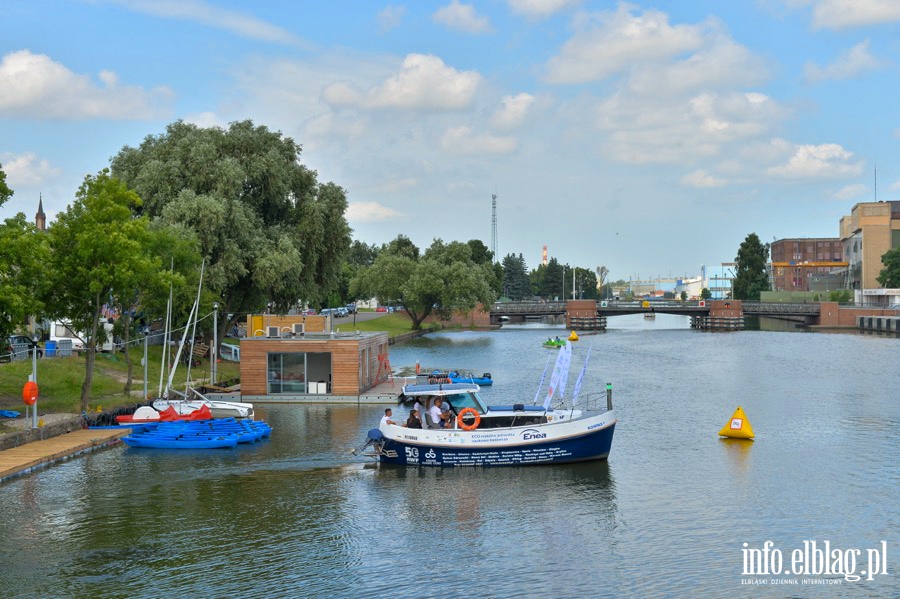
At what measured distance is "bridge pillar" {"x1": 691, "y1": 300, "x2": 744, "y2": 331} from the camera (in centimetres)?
16388

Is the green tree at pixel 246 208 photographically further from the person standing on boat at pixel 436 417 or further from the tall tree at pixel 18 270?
the person standing on boat at pixel 436 417

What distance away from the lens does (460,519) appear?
102ft

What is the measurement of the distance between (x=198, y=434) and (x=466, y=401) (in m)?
13.4

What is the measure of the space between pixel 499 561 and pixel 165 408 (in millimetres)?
27112

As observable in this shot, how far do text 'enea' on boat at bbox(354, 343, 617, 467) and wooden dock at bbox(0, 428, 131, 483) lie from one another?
13.3m

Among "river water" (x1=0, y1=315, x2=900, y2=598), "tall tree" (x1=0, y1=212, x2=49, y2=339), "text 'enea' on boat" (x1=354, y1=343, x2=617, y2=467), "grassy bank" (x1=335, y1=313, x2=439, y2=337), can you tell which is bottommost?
"river water" (x1=0, y1=315, x2=900, y2=598)

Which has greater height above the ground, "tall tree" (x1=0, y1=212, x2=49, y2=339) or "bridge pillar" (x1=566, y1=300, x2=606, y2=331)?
"tall tree" (x1=0, y1=212, x2=49, y2=339)

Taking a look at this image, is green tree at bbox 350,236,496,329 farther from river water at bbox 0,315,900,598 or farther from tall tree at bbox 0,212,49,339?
tall tree at bbox 0,212,49,339

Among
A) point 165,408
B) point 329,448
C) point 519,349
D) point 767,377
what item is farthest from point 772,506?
point 519,349

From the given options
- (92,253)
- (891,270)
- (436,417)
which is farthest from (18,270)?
(891,270)

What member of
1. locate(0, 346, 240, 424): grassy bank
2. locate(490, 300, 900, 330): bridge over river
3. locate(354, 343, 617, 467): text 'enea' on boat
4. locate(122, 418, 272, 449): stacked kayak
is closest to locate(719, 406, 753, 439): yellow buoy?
locate(354, 343, 617, 467): text 'enea' on boat

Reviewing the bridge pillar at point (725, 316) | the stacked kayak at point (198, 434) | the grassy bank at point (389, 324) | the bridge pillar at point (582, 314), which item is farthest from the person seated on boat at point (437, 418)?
the bridge pillar at point (725, 316)

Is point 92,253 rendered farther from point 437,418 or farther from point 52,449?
point 437,418

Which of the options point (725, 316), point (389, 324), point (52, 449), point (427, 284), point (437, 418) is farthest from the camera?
point (725, 316)
